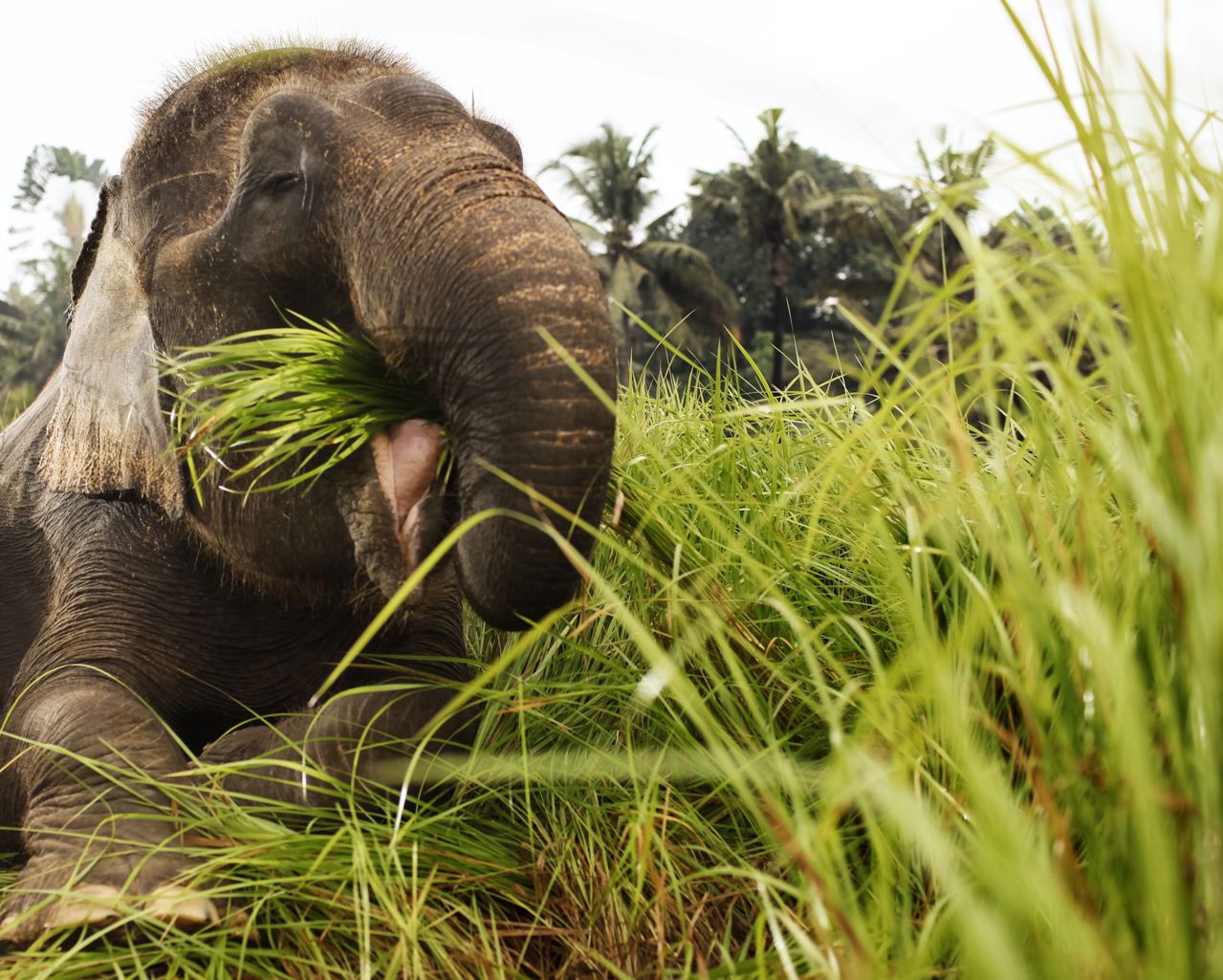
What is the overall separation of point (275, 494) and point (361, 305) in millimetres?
399

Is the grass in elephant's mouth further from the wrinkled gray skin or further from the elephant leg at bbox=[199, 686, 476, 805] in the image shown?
the elephant leg at bbox=[199, 686, 476, 805]

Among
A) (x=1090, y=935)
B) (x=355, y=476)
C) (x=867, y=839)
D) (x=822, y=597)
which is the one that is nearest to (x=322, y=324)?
(x=355, y=476)

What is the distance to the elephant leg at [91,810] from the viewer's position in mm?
1786

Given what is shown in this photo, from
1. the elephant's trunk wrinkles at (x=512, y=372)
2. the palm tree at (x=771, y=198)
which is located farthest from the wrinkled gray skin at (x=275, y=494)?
the palm tree at (x=771, y=198)

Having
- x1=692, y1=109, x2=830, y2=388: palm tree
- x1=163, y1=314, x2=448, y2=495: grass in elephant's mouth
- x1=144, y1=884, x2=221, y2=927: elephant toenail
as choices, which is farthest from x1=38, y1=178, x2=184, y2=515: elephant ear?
x1=692, y1=109, x2=830, y2=388: palm tree

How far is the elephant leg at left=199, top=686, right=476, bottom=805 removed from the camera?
6.96 feet

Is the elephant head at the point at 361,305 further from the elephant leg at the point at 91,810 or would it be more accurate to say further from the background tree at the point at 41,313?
the background tree at the point at 41,313

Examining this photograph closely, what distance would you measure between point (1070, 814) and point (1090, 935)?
281 millimetres

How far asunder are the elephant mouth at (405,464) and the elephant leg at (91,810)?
0.59 m

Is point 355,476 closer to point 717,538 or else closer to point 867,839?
point 717,538

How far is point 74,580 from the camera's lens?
8.05ft

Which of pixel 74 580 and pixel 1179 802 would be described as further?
pixel 74 580

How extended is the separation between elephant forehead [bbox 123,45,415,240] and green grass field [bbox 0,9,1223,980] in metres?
0.98

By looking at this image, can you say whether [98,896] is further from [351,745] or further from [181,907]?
[351,745]
